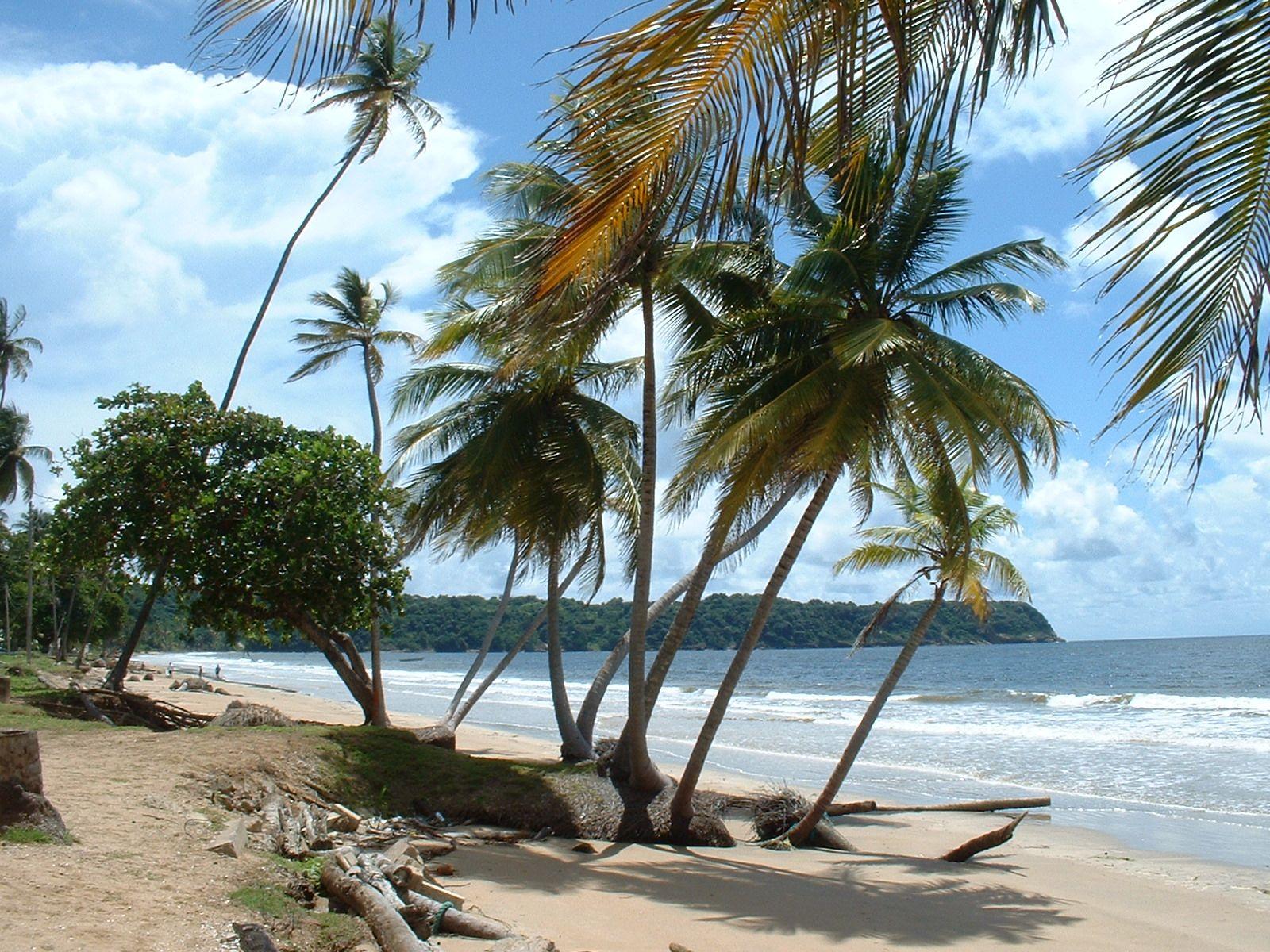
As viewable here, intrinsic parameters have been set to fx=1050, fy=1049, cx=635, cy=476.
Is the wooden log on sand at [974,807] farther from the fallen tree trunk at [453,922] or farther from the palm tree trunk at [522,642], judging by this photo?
A: the fallen tree trunk at [453,922]

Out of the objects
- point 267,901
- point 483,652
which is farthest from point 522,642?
point 267,901

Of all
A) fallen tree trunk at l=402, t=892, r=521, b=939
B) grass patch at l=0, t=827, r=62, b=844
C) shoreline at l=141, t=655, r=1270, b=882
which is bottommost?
shoreline at l=141, t=655, r=1270, b=882

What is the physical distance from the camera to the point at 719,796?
14.3m

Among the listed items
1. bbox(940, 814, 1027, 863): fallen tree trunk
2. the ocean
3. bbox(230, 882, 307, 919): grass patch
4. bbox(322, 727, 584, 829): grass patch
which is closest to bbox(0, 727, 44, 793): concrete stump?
bbox(230, 882, 307, 919): grass patch

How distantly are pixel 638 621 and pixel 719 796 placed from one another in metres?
3.57

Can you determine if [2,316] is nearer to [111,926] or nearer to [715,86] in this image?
[111,926]

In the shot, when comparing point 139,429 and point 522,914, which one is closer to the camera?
point 522,914

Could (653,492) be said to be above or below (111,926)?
above

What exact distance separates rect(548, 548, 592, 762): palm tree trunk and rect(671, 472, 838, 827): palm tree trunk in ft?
9.64

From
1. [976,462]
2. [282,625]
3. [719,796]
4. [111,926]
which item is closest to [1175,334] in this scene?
[111,926]

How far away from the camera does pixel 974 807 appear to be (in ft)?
52.7

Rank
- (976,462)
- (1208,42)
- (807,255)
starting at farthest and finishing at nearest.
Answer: (807,255) < (976,462) < (1208,42)

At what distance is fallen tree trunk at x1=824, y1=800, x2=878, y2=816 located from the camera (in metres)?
15.4

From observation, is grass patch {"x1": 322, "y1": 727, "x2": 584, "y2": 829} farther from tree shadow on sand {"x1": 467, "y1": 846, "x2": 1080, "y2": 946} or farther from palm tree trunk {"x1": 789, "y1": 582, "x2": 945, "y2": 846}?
palm tree trunk {"x1": 789, "y1": 582, "x2": 945, "y2": 846}
